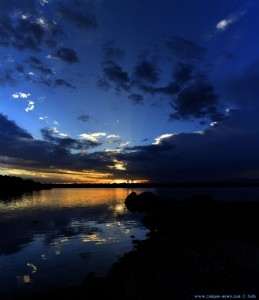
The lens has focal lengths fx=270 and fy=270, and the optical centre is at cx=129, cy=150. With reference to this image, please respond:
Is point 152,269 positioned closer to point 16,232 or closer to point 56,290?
point 56,290

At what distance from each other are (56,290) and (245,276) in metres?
10.8

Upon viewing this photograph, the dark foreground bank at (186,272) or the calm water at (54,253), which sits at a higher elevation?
the dark foreground bank at (186,272)

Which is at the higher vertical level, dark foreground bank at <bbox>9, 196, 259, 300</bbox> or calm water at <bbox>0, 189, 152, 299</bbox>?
dark foreground bank at <bbox>9, 196, 259, 300</bbox>

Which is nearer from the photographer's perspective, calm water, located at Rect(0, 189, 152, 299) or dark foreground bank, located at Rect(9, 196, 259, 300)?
dark foreground bank, located at Rect(9, 196, 259, 300)

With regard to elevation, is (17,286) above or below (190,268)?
below

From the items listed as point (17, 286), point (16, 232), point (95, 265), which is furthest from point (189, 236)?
point (16, 232)

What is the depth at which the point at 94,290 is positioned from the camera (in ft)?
48.5

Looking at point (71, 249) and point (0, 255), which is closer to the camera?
point (0, 255)

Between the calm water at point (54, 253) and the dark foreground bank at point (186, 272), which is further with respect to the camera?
the calm water at point (54, 253)

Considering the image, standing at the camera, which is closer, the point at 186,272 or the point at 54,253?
the point at 186,272

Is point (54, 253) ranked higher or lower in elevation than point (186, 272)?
lower

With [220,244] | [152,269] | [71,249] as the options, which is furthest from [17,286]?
[220,244]

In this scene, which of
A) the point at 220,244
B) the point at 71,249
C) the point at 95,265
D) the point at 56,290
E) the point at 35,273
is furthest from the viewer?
the point at 71,249

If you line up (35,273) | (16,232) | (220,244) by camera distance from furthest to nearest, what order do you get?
1. (16,232)
2. (220,244)
3. (35,273)
